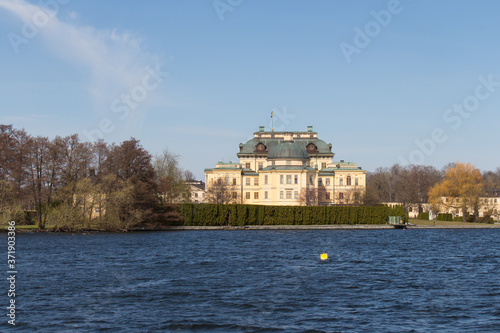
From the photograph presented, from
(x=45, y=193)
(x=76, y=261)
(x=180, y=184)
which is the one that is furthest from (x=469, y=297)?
(x=180, y=184)

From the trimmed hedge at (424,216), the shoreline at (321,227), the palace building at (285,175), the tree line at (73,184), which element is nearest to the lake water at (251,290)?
the tree line at (73,184)

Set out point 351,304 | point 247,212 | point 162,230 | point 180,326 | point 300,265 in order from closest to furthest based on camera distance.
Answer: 1. point 180,326
2. point 351,304
3. point 300,265
4. point 162,230
5. point 247,212

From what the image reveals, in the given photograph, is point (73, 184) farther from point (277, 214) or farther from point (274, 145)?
point (274, 145)

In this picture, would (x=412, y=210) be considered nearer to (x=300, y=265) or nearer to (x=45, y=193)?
(x=45, y=193)

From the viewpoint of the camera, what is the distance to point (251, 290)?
2464 cm

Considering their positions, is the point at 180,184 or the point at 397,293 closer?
the point at 397,293

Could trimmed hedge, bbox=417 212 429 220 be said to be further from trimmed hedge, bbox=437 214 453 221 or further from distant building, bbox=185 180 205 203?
distant building, bbox=185 180 205 203

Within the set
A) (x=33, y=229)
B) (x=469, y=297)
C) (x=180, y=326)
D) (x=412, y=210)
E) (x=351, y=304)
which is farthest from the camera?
(x=412, y=210)

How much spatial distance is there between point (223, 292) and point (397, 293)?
7.02m

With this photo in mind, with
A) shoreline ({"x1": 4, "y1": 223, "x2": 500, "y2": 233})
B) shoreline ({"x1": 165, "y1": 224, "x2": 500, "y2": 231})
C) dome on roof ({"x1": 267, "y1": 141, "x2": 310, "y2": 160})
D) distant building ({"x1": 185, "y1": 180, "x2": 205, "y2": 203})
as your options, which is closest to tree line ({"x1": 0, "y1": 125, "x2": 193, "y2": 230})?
shoreline ({"x1": 4, "y1": 223, "x2": 500, "y2": 233})

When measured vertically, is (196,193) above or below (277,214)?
above

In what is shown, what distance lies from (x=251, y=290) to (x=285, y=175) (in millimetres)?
74103

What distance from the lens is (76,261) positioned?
33.5 meters

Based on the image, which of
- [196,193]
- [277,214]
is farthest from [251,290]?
[196,193]
